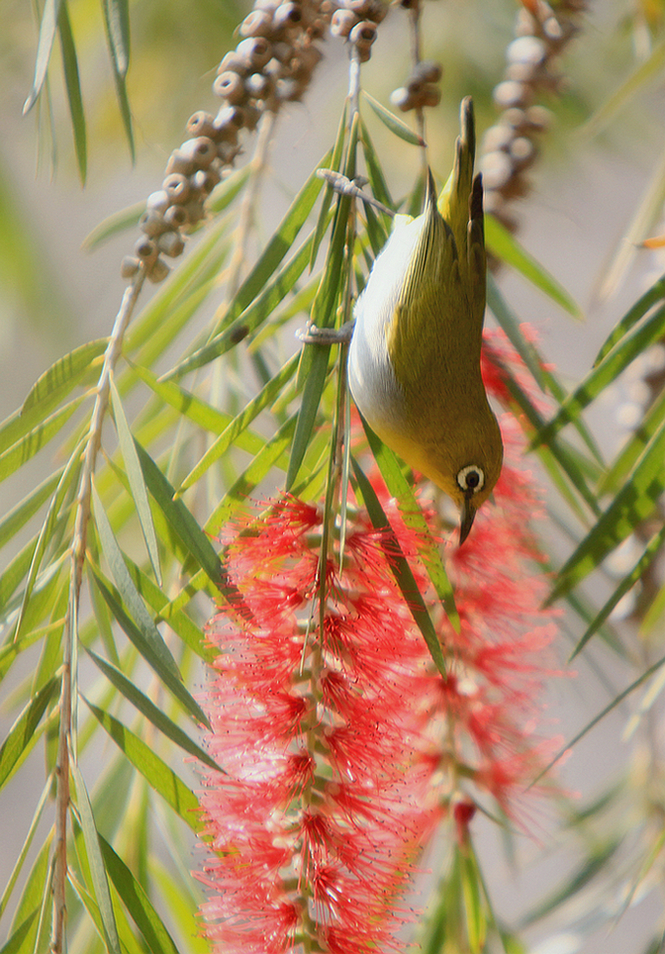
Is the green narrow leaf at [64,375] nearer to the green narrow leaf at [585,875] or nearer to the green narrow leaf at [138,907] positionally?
the green narrow leaf at [138,907]

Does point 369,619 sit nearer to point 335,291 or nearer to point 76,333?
point 335,291

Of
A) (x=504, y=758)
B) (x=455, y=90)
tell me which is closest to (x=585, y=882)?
(x=504, y=758)

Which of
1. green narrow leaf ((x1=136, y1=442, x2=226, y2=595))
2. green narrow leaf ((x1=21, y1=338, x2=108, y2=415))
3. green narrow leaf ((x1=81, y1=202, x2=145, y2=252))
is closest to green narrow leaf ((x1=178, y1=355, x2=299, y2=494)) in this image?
green narrow leaf ((x1=136, y1=442, x2=226, y2=595))

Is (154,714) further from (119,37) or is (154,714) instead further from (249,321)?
(119,37)

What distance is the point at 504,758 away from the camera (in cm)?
71

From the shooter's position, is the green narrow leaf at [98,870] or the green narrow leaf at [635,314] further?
the green narrow leaf at [635,314]

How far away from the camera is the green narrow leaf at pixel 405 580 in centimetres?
46

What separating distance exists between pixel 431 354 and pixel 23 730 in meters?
0.34

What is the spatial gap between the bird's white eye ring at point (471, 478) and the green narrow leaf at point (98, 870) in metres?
0.28

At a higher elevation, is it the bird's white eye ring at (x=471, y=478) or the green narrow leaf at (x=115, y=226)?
the green narrow leaf at (x=115, y=226)

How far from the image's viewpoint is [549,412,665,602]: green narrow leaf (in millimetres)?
581

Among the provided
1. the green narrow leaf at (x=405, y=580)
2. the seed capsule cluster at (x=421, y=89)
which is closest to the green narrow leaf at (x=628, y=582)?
the green narrow leaf at (x=405, y=580)

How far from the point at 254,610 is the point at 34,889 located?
0.23 metres

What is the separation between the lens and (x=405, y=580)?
0.47 m
